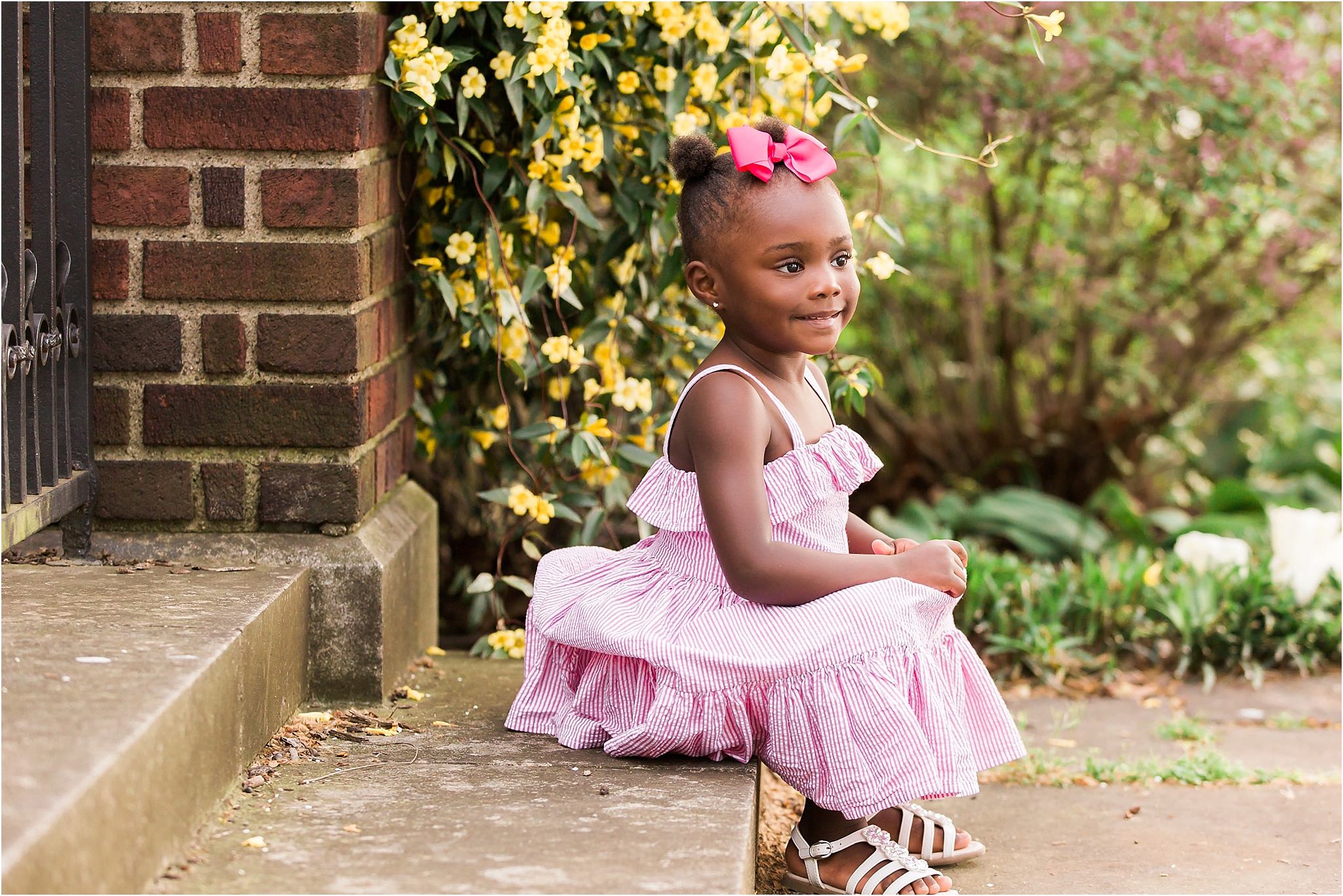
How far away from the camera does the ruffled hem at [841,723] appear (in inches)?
87.0

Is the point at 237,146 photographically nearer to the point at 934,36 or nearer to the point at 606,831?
the point at 606,831

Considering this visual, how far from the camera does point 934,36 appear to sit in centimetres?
463

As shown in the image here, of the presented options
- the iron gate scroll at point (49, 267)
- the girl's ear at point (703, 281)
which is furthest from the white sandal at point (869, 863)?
the iron gate scroll at point (49, 267)

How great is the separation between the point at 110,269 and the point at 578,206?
89 centimetres

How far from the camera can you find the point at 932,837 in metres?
2.45

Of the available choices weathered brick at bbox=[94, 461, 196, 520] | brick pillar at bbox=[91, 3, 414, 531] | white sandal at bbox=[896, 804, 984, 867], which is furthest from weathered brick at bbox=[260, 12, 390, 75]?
white sandal at bbox=[896, 804, 984, 867]

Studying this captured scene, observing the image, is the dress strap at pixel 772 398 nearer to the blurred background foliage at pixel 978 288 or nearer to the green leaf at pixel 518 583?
the blurred background foliage at pixel 978 288

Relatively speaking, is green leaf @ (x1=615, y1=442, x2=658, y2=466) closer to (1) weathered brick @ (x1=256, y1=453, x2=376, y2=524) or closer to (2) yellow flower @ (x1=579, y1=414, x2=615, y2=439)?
(2) yellow flower @ (x1=579, y1=414, x2=615, y2=439)

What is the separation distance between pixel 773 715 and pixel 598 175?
1348mm

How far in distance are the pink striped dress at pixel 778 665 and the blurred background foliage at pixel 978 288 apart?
1.45ft

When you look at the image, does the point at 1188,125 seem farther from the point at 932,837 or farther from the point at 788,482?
the point at 932,837

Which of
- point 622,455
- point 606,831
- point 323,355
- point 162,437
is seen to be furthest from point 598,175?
point 606,831

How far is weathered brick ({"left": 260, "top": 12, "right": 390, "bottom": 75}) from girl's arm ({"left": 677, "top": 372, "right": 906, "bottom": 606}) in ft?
2.94

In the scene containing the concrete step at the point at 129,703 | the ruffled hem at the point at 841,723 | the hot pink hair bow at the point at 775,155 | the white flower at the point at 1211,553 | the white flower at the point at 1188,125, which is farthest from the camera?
the white flower at the point at 1188,125
